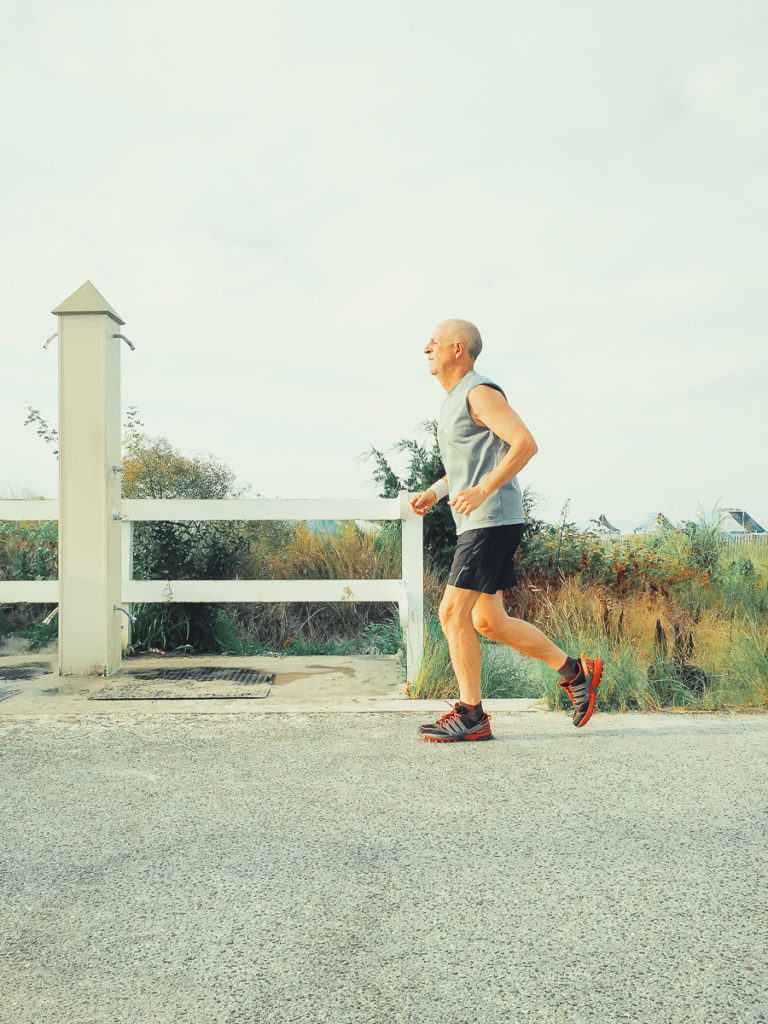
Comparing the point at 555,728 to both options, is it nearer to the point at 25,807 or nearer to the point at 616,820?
the point at 616,820

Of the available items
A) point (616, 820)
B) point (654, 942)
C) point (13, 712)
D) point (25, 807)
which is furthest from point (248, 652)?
point (654, 942)

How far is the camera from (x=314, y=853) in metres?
2.89

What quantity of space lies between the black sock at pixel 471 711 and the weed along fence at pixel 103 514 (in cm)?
136

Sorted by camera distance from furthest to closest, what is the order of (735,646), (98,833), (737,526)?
(737,526) → (735,646) → (98,833)

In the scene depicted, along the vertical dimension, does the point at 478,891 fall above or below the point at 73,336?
below

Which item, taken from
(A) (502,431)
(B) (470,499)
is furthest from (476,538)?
(A) (502,431)

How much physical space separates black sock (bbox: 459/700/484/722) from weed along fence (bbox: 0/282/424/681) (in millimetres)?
1360

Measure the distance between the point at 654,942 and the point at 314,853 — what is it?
1.10 meters

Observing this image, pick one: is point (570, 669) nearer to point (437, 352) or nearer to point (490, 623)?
point (490, 623)

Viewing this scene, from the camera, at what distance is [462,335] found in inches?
176

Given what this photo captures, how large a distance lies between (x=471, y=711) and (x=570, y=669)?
554 millimetres

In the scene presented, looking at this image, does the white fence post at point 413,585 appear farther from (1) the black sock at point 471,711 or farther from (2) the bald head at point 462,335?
(2) the bald head at point 462,335

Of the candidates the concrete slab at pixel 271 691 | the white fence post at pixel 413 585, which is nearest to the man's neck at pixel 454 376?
the white fence post at pixel 413 585

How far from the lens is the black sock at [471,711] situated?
4.41 meters
